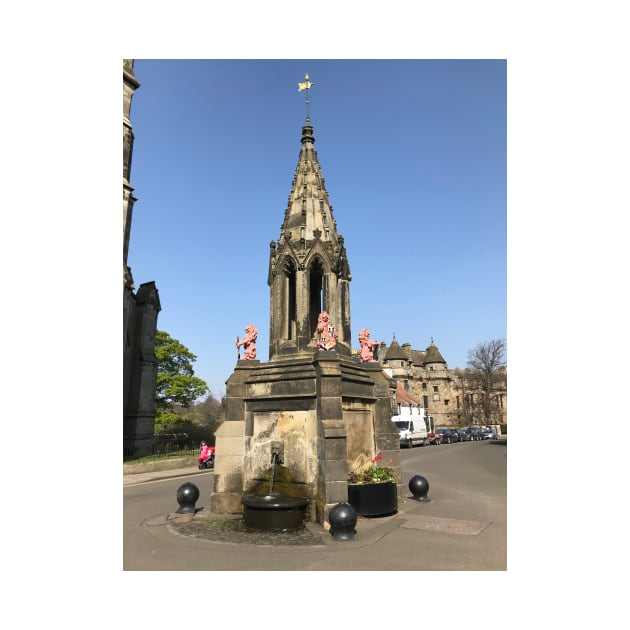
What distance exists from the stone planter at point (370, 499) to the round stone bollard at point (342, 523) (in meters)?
1.52

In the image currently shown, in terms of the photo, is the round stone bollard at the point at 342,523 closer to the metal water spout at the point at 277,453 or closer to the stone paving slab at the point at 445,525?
the stone paving slab at the point at 445,525

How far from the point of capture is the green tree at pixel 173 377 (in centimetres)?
4569

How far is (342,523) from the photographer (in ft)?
24.7

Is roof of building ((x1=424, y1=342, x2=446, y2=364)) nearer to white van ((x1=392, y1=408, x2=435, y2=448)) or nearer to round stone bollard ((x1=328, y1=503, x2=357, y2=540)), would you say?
white van ((x1=392, y1=408, x2=435, y2=448))

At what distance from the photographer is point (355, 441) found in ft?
33.1

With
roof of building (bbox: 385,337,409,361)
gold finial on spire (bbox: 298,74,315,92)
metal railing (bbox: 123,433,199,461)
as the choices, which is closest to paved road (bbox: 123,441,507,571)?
gold finial on spire (bbox: 298,74,315,92)

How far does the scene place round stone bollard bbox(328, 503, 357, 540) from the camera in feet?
24.7

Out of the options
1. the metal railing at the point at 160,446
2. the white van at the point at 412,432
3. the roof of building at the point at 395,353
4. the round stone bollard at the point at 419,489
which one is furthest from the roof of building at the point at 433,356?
the round stone bollard at the point at 419,489

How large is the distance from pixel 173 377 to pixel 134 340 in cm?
1419

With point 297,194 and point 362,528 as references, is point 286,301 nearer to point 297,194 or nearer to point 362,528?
point 297,194

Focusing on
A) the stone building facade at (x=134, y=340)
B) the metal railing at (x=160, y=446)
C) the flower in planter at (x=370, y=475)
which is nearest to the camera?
the flower in planter at (x=370, y=475)

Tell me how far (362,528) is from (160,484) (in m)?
11.6

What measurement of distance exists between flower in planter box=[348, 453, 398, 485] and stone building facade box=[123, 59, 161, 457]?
20.6 metres

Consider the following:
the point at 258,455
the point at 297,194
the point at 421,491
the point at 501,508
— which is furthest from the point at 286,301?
the point at 501,508
